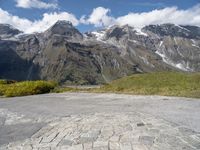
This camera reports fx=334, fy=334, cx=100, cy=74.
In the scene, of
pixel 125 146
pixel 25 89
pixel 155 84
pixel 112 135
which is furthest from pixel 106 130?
pixel 25 89

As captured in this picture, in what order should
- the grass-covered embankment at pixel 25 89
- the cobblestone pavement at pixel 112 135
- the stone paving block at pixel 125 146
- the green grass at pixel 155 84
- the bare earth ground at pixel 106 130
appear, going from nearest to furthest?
the stone paving block at pixel 125 146
the cobblestone pavement at pixel 112 135
the bare earth ground at pixel 106 130
the green grass at pixel 155 84
the grass-covered embankment at pixel 25 89

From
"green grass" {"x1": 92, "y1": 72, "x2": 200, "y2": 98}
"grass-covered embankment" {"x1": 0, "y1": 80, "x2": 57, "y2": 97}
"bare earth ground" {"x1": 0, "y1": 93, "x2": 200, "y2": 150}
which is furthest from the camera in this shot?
"grass-covered embankment" {"x1": 0, "y1": 80, "x2": 57, "y2": 97}

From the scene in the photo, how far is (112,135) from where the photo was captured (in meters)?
9.61

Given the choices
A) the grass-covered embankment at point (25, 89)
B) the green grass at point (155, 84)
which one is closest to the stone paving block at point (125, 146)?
the green grass at point (155, 84)

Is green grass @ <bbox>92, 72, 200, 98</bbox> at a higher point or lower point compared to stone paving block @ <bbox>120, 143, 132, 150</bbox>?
higher

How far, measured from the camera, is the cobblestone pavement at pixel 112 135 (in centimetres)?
859

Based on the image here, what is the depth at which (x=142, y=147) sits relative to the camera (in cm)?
832

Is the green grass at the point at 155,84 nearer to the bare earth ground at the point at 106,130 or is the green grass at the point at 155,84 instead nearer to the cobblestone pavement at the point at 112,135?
the bare earth ground at the point at 106,130

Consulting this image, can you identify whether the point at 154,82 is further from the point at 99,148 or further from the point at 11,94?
the point at 99,148

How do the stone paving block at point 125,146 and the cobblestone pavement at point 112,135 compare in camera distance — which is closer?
the stone paving block at point 125,146

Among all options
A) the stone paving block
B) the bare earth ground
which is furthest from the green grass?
the stone paving block

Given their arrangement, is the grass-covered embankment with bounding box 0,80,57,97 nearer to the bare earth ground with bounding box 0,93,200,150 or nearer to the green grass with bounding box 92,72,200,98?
the green grass with bounding box 92,72,200,98

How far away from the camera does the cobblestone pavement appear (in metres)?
8.59

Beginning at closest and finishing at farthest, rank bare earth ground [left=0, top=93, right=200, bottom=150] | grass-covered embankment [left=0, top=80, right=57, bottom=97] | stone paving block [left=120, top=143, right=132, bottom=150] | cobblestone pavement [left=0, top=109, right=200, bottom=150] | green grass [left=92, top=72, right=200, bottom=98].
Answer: stone paving block [left=120, top=143, right=132, bottom=150] → cobblestone pavement [left=0, top=109, right=200, bottom=150] → bare earth ground [left=0, top=93, right=200, bottom=150] → green grass [left=92, top=72, right=200, bottom=98] → grass-covered embankment [left=0, top=80, right=57, bottom=97]
